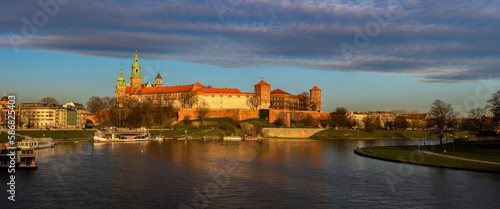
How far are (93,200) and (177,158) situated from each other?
2075cm

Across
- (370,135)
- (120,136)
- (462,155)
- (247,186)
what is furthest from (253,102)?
(247,186)

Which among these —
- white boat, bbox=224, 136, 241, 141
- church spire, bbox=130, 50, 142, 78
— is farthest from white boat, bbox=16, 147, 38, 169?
church spire, bbox=130, 50, 142, 78

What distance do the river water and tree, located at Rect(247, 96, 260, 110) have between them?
Answer: 78.0 meters

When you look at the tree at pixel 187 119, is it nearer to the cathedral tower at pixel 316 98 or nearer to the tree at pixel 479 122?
the cathedral tower at pixel 316 98

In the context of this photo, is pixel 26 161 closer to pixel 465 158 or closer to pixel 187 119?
pixel 465 158

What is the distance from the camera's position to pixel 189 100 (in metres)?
114

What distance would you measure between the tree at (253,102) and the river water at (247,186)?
78037 millimetres

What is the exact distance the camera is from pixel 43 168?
34656mm

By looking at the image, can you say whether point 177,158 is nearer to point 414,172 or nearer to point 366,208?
point 414,172

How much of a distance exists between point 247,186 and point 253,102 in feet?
298

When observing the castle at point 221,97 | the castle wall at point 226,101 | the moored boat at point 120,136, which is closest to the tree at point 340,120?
the castle at point 221,97

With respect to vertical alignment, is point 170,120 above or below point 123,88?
below

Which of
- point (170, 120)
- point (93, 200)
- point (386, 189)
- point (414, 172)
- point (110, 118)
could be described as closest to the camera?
point (93, 200)

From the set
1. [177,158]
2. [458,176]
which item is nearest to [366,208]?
[458,176]
